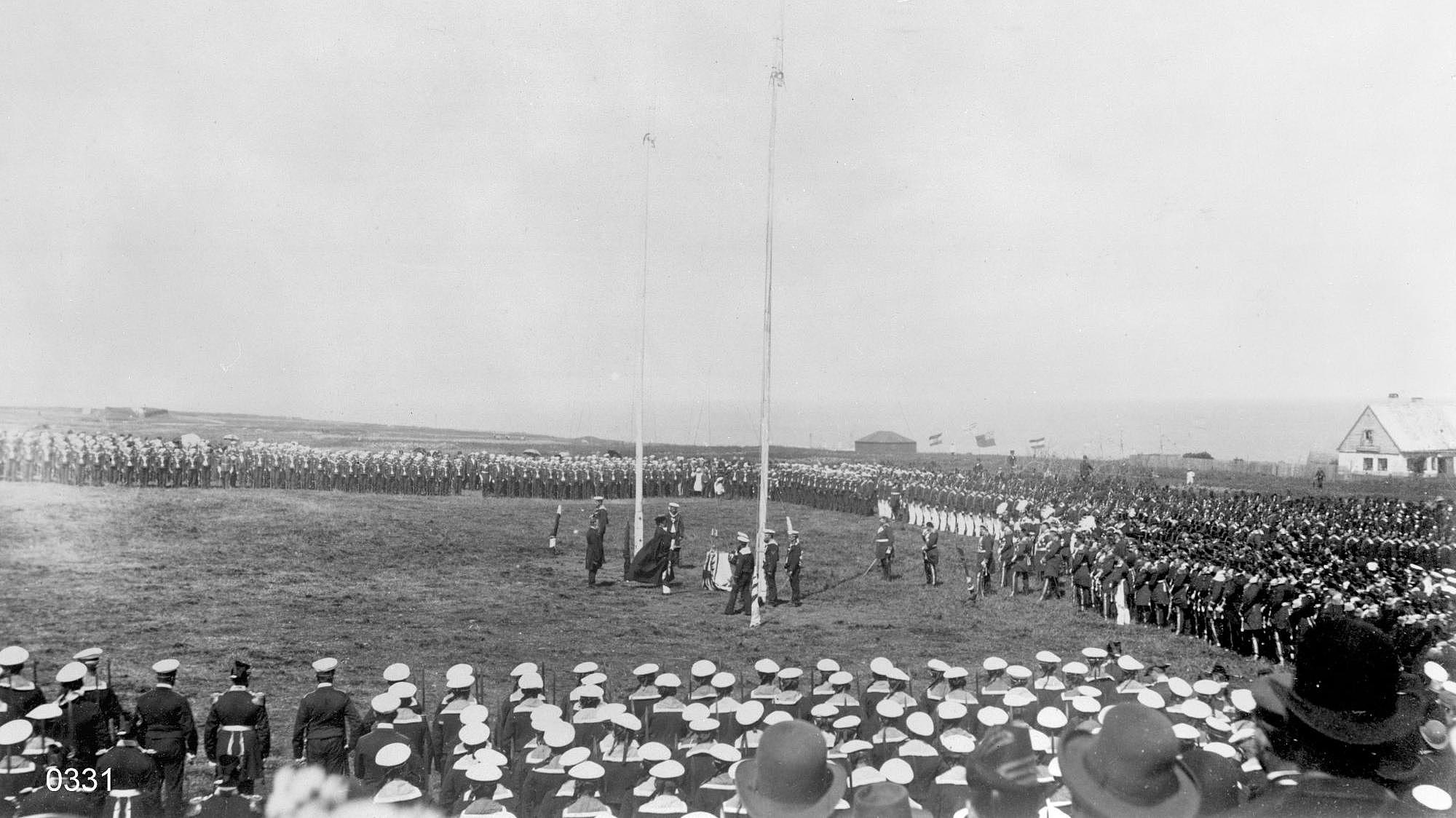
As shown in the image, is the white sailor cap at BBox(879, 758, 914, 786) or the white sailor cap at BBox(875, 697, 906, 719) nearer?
the white sailor cap at BBox(879, 758, 914, 786)

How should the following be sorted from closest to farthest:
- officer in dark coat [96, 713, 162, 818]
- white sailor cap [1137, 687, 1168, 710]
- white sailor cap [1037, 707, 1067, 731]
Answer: officer in dark coat [96, 713, 162, 818] → white sailor cap [1037, 707, 1067, 731] → white sailor cap [1137, 687, 1168, 710]

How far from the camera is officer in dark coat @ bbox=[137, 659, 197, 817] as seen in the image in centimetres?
630

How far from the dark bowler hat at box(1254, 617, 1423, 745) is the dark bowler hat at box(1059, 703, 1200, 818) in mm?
450

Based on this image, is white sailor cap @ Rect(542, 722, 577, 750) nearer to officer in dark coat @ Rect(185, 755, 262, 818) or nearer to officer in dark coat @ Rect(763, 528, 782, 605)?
officer in dark coat @ Rect(185, 755, 262, 818)

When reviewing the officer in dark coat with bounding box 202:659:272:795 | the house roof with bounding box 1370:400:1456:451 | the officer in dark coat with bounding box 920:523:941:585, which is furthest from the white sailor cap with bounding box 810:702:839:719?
the house roof with bounding box 1370:400:1456:451

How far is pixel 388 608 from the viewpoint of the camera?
14.7 metres

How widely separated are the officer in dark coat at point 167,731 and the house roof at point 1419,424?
3975cm

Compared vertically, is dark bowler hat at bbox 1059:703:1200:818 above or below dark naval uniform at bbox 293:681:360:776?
above

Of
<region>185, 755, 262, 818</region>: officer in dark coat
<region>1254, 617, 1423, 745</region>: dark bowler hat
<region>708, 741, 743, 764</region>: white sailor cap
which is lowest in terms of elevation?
<region>185, 755, 262, 818</region>: officer in dark coat

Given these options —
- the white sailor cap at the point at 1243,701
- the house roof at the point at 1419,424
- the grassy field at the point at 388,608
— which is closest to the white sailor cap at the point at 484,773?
the grassy field at the point at 388,608

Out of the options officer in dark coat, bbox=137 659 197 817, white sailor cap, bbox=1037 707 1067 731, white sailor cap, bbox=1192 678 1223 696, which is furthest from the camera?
white sailor cap, bbox=1192 678 1223 696

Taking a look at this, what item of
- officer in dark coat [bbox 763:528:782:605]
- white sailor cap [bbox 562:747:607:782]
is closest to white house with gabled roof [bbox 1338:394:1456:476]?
officer in dark coat [bbox 763:528:782:605]

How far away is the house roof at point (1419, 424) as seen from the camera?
31953mm

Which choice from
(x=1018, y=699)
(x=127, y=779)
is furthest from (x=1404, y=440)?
(x=127, y=779)
